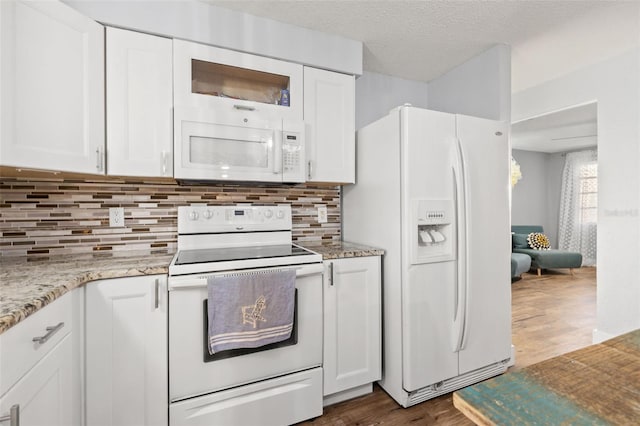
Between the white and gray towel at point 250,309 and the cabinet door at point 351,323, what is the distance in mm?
304

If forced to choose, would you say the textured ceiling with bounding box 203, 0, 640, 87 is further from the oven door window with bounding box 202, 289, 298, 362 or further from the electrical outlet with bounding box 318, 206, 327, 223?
the oven door window with bounding box 202, 289, 298, 362

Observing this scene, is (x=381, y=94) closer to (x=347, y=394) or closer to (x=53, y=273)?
(x=347, y=394)

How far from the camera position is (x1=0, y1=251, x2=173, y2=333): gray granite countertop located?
937 mm

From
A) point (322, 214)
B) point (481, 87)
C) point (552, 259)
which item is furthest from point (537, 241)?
point (322, 214)

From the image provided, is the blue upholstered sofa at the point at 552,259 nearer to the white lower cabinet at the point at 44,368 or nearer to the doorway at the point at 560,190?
the doorway at the point at 560,190

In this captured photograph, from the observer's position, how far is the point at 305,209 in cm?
244

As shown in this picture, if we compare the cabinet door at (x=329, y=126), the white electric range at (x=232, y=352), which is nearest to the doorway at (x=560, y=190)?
the cabinet door at (x=329, y=126)

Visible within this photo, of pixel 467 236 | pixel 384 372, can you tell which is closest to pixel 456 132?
pixel 467 236

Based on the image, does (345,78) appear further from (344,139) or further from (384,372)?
(384,372)

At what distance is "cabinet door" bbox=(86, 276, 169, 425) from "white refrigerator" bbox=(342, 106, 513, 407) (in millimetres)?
1305

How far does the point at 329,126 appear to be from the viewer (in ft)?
7.18

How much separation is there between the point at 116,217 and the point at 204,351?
1.03 metres

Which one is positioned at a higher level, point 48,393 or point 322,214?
point 322,214

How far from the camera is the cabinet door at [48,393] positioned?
0.89 metres
